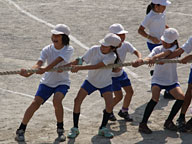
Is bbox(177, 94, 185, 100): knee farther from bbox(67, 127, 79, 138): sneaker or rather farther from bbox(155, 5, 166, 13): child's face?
bbox(155, 5, 166, 13): child's face

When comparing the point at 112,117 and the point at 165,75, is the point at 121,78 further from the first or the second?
the point at 165,75

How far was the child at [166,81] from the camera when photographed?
28.3ft

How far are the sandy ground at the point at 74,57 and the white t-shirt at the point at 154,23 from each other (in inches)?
45.4

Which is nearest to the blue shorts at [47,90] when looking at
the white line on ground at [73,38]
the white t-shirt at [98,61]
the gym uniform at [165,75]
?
the white t-shirt at [98,61]

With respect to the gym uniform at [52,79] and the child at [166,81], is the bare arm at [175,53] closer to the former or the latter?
the child at [166,81]

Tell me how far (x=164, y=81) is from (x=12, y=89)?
3433mm

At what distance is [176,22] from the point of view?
15.0 meters

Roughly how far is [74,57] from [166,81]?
452cm

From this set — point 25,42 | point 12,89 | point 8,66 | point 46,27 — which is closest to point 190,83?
point 12,89

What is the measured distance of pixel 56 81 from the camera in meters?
8.42

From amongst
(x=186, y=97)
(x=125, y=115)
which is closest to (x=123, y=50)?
(x=125, y=115)

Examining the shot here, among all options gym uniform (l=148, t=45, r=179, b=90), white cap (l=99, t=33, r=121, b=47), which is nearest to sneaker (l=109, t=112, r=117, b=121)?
gym uniform (l=148, t=45, r=179, b=90)

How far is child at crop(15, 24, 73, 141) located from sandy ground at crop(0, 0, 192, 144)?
27 cm

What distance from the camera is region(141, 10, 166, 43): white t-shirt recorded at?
34.2ft
